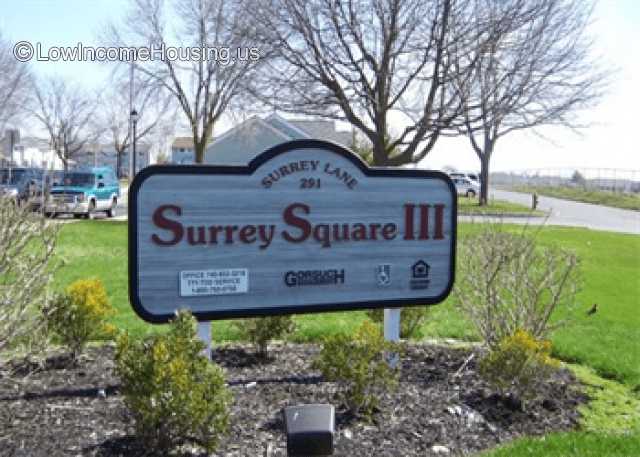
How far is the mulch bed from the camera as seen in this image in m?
3.38

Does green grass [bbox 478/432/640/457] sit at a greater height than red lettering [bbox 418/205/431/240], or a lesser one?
lesser

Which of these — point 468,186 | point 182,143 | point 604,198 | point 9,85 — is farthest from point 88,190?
point 182,143

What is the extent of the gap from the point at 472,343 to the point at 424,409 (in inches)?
85.6

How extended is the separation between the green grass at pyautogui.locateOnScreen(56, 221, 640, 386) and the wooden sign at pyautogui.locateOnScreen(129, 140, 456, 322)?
5.84 feet

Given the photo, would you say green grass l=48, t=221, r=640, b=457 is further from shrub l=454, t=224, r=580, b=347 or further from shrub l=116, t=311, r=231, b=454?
shrub l=116, t=311, r=231, b=454

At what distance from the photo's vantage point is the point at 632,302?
28.7 ft

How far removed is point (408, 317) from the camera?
5.88 meters

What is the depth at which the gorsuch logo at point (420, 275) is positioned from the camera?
4543 mm

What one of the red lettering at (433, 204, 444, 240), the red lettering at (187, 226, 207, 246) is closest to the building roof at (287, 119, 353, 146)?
the red lettering at (433, 204, 444, 240)

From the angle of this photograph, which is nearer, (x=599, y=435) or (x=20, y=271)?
(x=599, y=435)

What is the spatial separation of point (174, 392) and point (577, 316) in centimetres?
592

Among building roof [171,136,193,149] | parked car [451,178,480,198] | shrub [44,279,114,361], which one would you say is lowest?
shrub [44,279,114,361]

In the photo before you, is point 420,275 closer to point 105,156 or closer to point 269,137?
point 269,137

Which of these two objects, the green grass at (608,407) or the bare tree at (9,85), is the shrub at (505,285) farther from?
the bare tree at (9,85)
